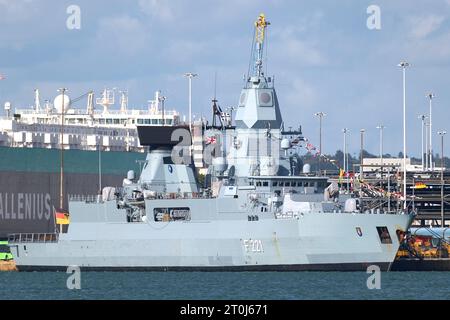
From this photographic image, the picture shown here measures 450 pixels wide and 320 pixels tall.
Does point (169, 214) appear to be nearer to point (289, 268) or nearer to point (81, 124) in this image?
point (289, 268)

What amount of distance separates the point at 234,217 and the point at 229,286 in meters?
A: 8.72

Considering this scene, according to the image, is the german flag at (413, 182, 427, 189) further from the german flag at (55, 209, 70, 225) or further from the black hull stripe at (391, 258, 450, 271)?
the german flag at (55, 209, 70, 225)

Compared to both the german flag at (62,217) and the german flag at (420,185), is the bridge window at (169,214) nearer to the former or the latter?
the german flag at (62,217)

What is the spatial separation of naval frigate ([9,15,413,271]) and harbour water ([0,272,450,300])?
1.32 m

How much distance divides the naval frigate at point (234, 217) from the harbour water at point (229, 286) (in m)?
1.32

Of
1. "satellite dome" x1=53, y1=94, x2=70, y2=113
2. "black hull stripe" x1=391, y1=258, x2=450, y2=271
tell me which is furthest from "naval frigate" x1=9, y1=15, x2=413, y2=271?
"satellite dome" x1=53, y1=94, x2=70, y2=113

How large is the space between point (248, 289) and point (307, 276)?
6.89 metres

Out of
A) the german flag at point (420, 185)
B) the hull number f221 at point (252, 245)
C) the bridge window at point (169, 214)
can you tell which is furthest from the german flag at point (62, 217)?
the german flag at point (420, 185)

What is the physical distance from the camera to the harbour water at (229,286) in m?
54.5

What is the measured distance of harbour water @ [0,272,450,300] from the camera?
2145 inches

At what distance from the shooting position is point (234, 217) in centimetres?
6712

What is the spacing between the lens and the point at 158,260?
6931 centimetres

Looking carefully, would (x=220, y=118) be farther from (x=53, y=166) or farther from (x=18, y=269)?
(x=53, y=166)
